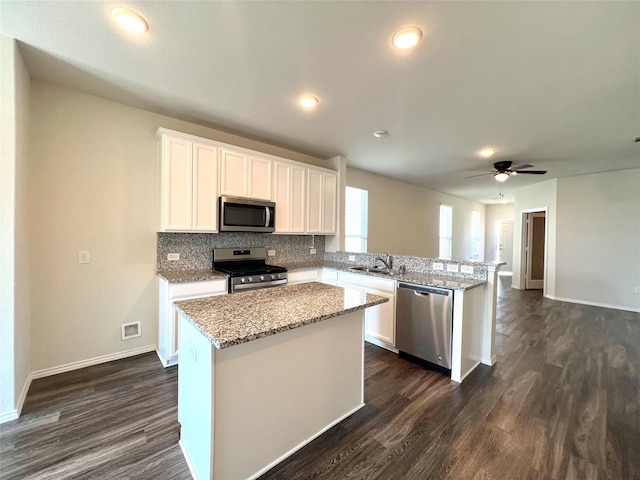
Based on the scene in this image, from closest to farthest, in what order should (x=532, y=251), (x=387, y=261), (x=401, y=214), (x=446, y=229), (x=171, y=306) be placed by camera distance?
(x=171, y=306) → (x=387, y=261) → (x=401, y=214) → (x=532, y=251) → (x=446, y=229)

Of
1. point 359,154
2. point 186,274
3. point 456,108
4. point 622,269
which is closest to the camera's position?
point 456,108

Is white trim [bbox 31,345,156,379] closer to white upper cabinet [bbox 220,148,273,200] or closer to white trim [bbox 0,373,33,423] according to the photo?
white trim [bbox 0,373,33,423]

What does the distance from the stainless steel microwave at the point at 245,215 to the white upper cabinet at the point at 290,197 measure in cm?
20

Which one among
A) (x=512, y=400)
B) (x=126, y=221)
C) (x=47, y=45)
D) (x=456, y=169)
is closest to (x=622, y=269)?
(x=456, y=169)

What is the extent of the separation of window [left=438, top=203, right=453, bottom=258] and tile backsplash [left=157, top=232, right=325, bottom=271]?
5501 mm

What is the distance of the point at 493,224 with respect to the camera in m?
10.5

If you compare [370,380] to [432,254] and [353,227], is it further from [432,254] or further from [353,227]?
[432,254]

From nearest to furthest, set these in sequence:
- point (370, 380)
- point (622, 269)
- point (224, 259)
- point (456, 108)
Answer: point (370, 380) < point (456, 108) < point (224, 259) < point (622, 269)

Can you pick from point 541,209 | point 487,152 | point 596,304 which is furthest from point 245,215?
point 596,304

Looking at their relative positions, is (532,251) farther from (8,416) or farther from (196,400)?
(8,416)

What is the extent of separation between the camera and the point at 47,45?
191cm

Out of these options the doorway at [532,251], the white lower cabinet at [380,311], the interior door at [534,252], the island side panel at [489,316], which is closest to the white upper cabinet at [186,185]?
the white lower cabinet at [380,311]

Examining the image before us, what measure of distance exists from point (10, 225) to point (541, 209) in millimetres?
8594

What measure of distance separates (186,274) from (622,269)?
7541mm
